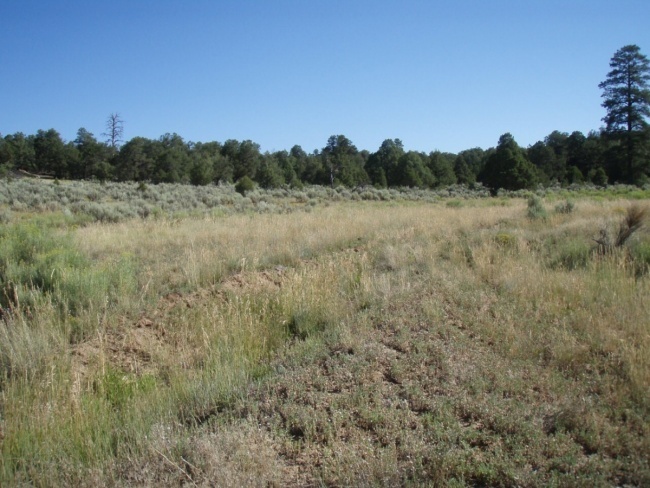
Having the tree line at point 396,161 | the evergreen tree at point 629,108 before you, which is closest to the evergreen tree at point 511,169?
the tree line at point 396,161

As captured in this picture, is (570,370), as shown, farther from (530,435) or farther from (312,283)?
(312,283)

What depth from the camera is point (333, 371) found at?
4.03 meters

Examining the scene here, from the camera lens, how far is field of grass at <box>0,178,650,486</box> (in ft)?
9.39

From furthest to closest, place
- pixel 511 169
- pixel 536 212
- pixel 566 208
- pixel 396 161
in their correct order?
pixel 396 161 < pixel 511 169 < pixel 566 208 < pixel 536 212

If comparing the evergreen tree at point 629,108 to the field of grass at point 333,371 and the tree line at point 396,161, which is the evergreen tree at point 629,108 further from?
the field of grass at point 333,371

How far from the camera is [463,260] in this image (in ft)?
26.2

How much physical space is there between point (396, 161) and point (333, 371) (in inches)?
2092

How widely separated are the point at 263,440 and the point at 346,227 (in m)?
8.99

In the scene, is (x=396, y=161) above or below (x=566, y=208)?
above

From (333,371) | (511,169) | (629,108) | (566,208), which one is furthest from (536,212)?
(629,108)

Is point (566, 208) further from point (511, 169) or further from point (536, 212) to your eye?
point (511, 169)

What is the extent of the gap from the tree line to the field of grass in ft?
88.8

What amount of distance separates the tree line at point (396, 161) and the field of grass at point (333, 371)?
27074 mm

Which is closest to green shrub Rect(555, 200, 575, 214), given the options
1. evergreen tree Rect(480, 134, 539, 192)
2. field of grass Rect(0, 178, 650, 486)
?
field of grass Rect(0, 178, 650, 486)
